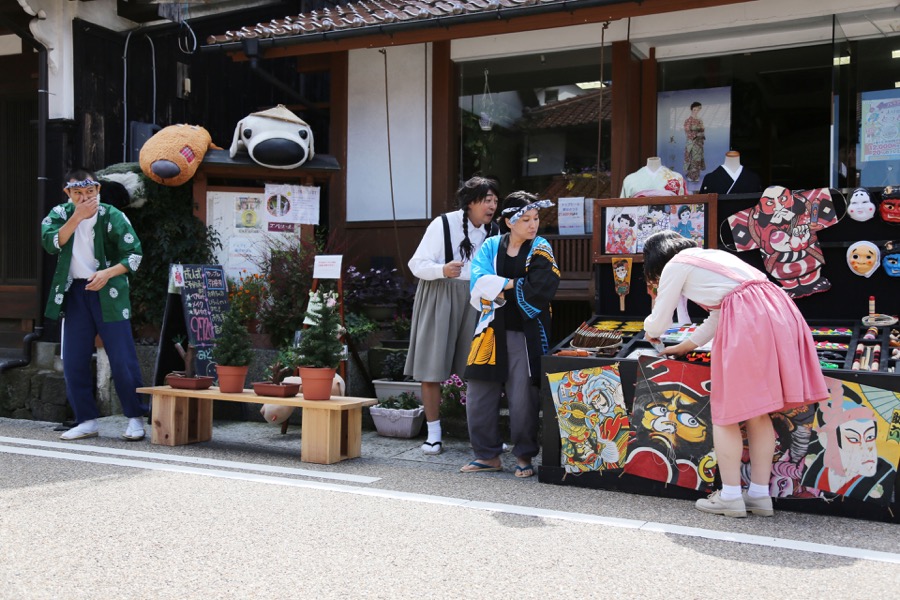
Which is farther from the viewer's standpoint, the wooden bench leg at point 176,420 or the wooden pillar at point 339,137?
the wooden pillar at point 339,137

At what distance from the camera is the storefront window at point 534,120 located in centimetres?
947

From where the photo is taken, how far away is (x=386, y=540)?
164 inches

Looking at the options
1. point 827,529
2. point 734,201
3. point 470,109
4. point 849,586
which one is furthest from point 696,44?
→ point 849,586

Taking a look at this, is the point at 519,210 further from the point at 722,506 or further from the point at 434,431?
the point at 722,506

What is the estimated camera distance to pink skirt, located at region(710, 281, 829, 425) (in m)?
4.50

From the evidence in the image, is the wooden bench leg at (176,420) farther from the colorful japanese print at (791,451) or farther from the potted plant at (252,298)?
the colorful japanese print at (791,451)

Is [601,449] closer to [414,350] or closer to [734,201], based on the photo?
[414,350]

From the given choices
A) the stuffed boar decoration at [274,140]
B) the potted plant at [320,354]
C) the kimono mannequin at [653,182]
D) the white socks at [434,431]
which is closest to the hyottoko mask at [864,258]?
the kimono mannequin at [653,182]

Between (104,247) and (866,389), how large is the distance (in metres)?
5.66

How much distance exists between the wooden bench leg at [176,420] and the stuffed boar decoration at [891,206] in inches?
201

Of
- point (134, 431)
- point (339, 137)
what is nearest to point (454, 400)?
point (134, 431)

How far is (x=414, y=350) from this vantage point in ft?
21.2

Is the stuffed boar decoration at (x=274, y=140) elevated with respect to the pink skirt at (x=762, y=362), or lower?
elevated

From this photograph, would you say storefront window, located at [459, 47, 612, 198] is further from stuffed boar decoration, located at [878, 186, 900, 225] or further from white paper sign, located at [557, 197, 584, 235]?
stuffed boar decoration, located at [878, 186, 900, 225]
